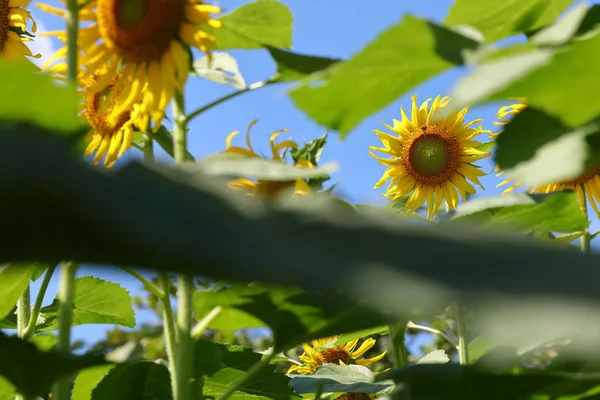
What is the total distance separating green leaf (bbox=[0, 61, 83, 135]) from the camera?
0.69 meters

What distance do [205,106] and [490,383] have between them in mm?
613

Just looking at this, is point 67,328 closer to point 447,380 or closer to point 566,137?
point 447,380

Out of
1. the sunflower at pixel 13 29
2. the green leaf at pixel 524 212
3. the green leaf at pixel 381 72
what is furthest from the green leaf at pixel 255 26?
the sunflower at pixel 13 29

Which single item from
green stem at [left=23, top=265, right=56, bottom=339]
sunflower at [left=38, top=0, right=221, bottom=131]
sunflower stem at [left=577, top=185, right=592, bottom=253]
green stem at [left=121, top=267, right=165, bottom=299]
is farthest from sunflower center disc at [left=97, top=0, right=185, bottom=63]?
sunflower stem at [left=577, top=185, right=592, bottom=253]

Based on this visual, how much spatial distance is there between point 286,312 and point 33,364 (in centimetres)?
35

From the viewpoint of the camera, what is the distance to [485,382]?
36.7 inches

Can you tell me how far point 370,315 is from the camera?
0.97 m

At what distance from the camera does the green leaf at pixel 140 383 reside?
4.08 feet

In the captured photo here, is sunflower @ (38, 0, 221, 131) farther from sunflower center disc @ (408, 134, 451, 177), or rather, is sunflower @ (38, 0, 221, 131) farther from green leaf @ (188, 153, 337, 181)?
sunflower center disc @ (408, 134, 451, 177)

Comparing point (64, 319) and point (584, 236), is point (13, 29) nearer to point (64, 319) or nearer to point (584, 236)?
point (64, 319)

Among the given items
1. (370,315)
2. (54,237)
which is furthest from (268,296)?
(54,237)

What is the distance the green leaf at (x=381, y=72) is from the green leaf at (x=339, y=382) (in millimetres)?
703

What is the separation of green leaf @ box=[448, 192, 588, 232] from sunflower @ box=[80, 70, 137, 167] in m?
0.68

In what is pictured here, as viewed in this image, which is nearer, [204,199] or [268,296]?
[204,199]
